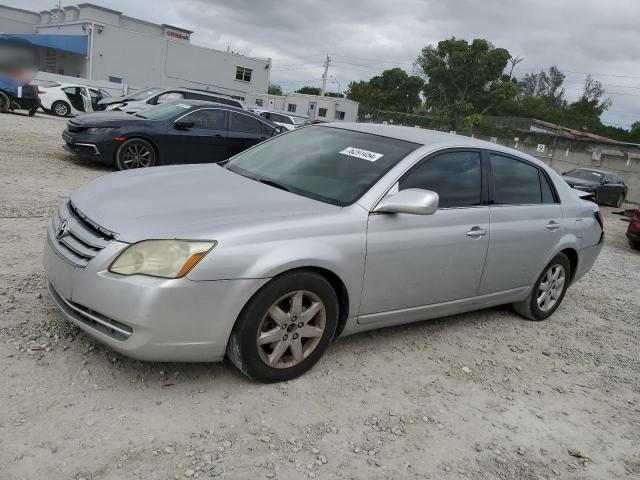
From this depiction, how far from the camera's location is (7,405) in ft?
8.98

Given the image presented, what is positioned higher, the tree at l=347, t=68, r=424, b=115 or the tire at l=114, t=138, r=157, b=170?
the tree at l=347, t=68, r=424, b=115

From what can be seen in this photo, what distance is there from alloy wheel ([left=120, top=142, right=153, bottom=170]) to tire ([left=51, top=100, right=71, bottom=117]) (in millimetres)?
14802

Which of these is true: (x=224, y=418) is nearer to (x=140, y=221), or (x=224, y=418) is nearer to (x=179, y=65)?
(x=140, y=221)

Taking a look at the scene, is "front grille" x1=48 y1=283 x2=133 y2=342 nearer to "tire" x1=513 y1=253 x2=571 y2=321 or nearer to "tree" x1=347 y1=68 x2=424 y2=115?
"tire" x1=513 y1=253 x2=571 y2=321

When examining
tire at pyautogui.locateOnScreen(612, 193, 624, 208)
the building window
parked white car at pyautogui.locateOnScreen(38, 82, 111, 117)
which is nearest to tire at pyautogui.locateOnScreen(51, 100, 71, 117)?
parked white car at pyautogui.locateOnScreen(38, 82, 111, 117)

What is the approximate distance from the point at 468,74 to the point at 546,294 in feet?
A: 161

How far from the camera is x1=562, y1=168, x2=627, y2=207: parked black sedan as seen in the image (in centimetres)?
1933

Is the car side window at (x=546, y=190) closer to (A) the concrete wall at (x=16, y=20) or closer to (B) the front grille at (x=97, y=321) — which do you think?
(B) the front grille at (x=97, y=321)

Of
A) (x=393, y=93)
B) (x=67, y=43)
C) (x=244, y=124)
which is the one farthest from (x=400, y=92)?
(x=244, y=124)

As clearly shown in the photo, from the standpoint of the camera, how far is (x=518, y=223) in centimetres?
459

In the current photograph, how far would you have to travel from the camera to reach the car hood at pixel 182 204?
118 inches

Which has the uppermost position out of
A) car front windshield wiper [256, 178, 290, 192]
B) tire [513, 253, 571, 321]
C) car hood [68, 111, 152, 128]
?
car front windshield wiper [256, 178, 290, 192]

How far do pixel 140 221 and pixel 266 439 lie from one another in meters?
1.35

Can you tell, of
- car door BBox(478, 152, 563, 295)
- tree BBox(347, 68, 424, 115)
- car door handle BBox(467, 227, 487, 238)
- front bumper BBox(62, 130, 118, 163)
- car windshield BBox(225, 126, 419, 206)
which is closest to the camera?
car windshield BBox(225, 126, 419, 206)
